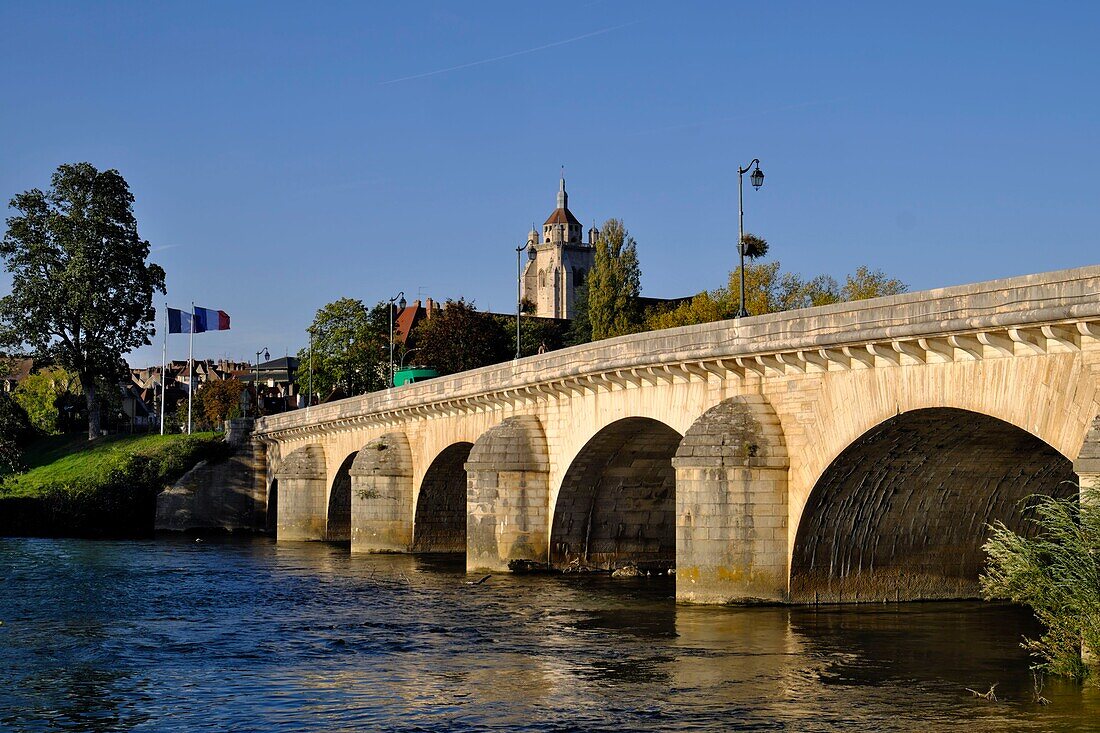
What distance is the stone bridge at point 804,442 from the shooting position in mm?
21016

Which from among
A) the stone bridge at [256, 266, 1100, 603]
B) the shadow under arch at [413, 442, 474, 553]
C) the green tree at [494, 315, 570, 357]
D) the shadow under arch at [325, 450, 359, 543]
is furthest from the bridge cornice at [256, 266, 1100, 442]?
the green tree at [494, 315, 570, 357]

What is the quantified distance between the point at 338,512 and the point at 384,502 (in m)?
10.5

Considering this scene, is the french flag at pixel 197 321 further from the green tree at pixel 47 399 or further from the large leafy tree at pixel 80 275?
the green tree at pixel 47 399

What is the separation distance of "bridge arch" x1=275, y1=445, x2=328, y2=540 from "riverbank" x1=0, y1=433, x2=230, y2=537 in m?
9.09

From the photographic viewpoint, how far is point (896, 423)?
2431cm

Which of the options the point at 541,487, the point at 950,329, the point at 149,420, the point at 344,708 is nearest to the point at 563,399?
the point at 541,487

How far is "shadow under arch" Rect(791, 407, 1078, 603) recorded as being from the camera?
2564 cm

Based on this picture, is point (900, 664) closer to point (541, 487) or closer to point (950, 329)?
point (950, 329)

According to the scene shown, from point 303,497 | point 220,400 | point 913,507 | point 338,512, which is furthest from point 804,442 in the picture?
point 220,400

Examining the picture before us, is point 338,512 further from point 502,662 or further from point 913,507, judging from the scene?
point 502,662

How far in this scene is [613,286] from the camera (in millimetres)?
90812

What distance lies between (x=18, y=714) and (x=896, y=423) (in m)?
15.0

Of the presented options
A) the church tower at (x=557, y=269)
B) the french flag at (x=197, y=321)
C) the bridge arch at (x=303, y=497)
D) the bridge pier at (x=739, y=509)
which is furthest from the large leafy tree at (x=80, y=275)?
the church tower at (x=557, y=269)

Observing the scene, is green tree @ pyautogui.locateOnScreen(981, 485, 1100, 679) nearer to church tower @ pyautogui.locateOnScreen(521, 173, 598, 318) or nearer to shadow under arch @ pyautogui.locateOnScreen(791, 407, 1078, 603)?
shadow under arch @ pyautogui.locateOnScreen(791, 407, 1078, 603)
